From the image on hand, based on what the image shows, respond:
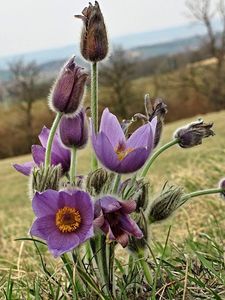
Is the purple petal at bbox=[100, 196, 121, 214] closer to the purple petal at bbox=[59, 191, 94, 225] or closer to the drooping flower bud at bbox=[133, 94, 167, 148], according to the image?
the purple petal at bbox=[59, 191, 94, 225]

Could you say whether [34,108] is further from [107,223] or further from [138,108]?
[107,223]

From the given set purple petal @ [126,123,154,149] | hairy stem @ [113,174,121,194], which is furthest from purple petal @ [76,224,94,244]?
purple petal @ [126,123,154,149]

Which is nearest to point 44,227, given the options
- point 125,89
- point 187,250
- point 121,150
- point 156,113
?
point 121,150

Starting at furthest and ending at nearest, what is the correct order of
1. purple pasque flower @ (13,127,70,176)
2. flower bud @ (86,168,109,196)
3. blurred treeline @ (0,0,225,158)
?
blurred treeline @ (0,0,225,158), purple pasque flower @ (13,127,70,176), flower bud @ (86,168,109,196)

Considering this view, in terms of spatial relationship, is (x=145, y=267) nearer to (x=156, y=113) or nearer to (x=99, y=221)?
(x=99, y=221)

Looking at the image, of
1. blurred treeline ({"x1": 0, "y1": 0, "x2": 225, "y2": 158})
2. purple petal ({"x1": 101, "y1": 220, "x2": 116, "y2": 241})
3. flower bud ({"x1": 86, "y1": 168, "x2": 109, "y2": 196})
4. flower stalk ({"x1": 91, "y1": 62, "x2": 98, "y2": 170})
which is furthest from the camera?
blurred treeline ({"x1": 0, "y1": 0, "x2": 225, "y2": 158})

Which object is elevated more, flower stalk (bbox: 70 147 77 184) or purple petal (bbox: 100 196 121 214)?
flower stalk (bbox: 70 147 77 184)
